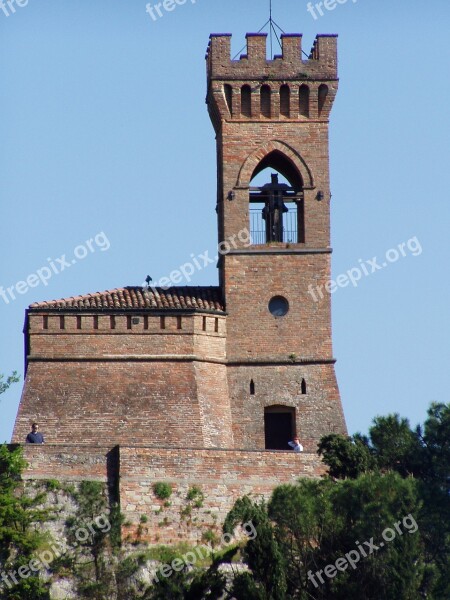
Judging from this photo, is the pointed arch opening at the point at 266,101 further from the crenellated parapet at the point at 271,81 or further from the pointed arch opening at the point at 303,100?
the pointed arch opening at the point at 303,100

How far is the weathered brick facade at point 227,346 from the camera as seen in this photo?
216ft

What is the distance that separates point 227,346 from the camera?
69438mm

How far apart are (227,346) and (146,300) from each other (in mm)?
2797

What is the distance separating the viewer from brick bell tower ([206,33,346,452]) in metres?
69.1

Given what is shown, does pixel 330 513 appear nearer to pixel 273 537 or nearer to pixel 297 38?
pixel 273 537

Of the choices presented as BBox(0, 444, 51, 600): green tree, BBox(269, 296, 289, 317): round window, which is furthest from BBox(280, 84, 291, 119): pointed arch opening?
BBox(0, 444, 51, 600): green tree

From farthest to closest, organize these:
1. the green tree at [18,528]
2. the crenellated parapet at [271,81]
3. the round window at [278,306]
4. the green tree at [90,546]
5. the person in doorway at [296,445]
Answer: the crenellated parapet at [271,81] < the round window at [278,306] < the person in doorway at [296,445] < the green tree at [90,546] < the green tree at [18,528]

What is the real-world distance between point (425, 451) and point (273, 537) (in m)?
8.86

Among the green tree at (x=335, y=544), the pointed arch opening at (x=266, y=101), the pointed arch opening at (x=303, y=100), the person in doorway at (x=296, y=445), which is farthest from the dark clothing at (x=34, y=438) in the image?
the pointed arch opening at (x=303, y=100)

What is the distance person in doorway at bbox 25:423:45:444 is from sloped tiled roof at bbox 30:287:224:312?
157 inches

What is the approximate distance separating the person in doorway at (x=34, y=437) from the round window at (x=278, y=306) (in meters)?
8.29

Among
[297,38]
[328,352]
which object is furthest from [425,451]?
[297,38]

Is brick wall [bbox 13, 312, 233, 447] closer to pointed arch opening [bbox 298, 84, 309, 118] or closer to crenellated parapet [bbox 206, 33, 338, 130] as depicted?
crenellated parapet [bbox 206, 33, 338, 130]

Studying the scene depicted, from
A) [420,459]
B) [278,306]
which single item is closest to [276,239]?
[278,306]
